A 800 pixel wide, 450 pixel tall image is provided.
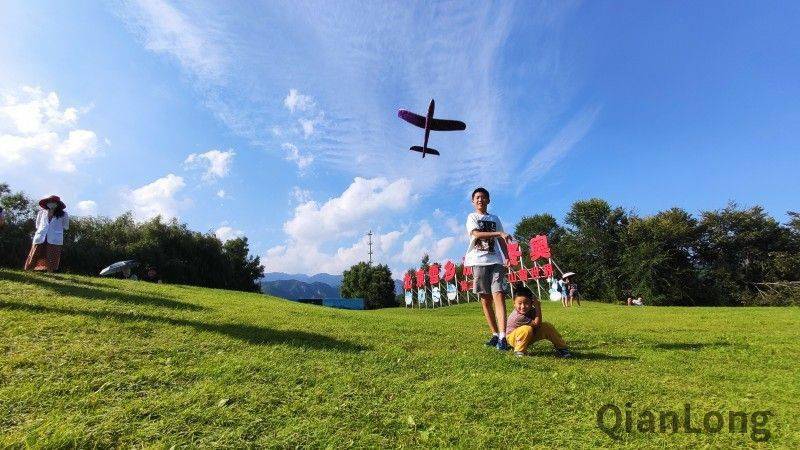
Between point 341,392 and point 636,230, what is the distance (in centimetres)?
6274

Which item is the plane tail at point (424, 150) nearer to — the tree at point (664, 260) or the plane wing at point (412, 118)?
the plane wing at point (412, 118)

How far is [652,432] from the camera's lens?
339cm

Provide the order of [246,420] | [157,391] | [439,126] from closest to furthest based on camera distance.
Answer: [246,420] < [157,391] < [439,126]

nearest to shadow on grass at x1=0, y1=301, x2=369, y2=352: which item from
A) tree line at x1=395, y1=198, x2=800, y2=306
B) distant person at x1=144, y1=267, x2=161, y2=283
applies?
distant person at x1=144, y1=267, x2=161, y2=283

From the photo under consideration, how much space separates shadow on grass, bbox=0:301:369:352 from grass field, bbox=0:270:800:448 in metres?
0.03

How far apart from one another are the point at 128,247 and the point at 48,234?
39655 millimetres

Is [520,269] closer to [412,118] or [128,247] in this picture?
[412,118]

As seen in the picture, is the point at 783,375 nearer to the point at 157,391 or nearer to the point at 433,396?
the point at 433,396

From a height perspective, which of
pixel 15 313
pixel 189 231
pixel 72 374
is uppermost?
pixel 189 231

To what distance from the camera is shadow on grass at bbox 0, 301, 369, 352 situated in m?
5.88

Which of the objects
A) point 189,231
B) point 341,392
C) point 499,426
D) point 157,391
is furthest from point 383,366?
point 189,231

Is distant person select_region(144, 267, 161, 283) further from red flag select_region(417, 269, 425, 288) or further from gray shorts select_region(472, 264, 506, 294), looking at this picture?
red flag select_region(417, 269, 425, 288)

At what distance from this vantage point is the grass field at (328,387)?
313 cm

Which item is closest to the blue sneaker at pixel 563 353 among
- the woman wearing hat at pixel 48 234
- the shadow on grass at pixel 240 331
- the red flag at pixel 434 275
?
the shadow on grass at pixel 240 331
